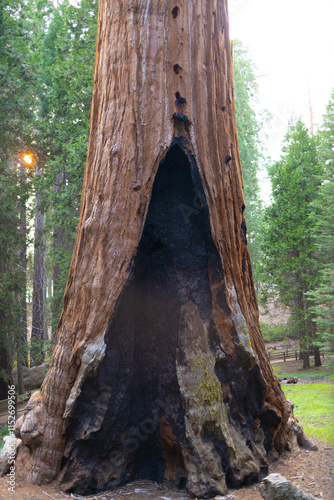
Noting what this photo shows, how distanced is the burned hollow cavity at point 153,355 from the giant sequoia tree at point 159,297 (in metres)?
0.01

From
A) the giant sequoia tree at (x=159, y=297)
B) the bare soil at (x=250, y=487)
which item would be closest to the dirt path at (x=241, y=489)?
the bare soil at (x=250, y=487)

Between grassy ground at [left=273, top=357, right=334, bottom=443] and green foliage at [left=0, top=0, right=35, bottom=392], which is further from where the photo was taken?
green foliage at [left=0, top=0, right=35, bottom=392]

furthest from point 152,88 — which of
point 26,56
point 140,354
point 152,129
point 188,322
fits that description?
point 26,56

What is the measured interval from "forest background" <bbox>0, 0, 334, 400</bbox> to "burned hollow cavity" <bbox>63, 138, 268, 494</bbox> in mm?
6325

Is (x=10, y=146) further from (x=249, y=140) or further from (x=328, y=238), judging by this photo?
(x=249, y=140)

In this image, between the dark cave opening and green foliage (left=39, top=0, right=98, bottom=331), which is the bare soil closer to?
the dark cave opening

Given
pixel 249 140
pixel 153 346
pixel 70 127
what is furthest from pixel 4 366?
pixel 249 140

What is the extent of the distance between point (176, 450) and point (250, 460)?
688 millimetres

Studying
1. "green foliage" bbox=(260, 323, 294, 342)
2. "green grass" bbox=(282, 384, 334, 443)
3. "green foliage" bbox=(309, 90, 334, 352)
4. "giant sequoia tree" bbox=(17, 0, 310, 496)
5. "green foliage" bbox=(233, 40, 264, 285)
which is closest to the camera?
"giant sequoia tree" bbox=(17, 0, 310, 496)

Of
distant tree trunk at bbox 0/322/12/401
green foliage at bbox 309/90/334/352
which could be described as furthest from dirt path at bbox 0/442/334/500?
distant tree trunk at bbox 0/322/12/401

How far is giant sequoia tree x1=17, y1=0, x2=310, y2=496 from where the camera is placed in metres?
3.67

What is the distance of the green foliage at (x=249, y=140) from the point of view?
22.5 metres

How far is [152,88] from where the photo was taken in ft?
13.0

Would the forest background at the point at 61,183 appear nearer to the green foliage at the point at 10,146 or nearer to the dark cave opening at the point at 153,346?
the green foliage at the point at 10,146
